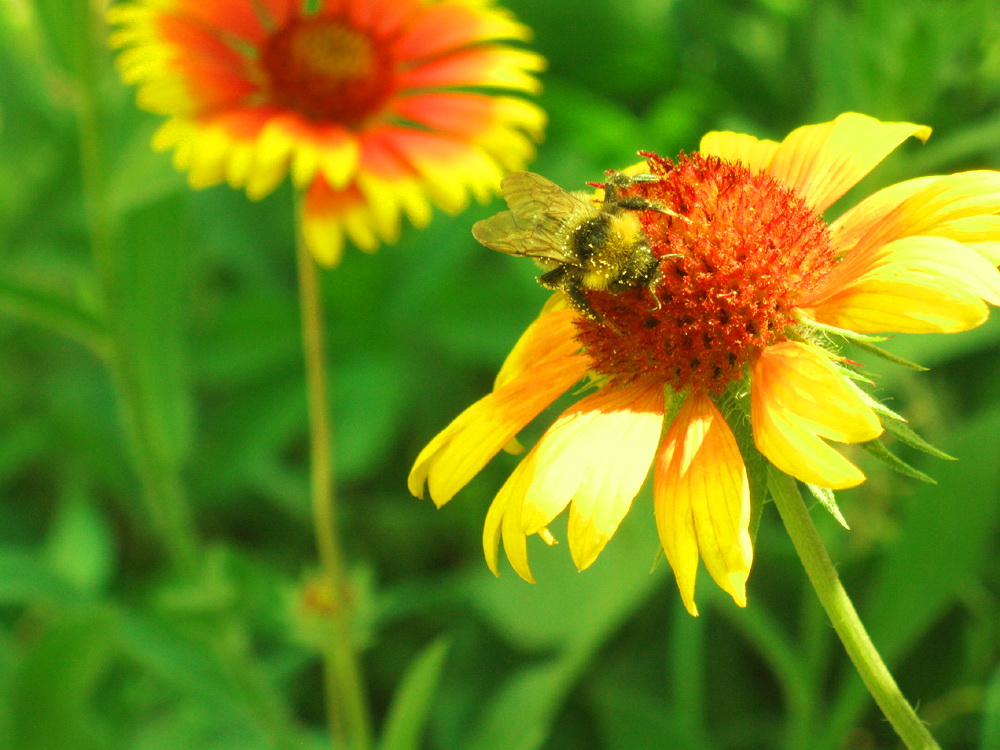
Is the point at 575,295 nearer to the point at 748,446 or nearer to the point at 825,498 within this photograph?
the point at 748,446

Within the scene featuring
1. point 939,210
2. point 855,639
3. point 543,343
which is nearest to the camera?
point 855,639

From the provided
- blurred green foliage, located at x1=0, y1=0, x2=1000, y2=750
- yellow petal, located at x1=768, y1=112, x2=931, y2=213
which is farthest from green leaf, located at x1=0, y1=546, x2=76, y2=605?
yellow petal, located at x1=768, y1=112, x2=931, y2=213

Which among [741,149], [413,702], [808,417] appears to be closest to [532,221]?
[741,149]

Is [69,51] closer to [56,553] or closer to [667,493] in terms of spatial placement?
[56,553]

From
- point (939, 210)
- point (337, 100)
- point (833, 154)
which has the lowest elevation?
point (939, 210)

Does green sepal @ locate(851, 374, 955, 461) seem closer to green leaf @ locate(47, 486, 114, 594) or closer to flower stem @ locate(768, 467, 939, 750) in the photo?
flower stem @ locate(768, 467, 939, 750)

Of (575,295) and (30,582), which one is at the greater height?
(575,295)

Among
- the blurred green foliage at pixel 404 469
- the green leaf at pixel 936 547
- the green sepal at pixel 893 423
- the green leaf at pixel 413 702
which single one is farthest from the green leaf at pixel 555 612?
the green sepal at pixel 893 423

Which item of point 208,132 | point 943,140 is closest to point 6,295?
point 208,132
